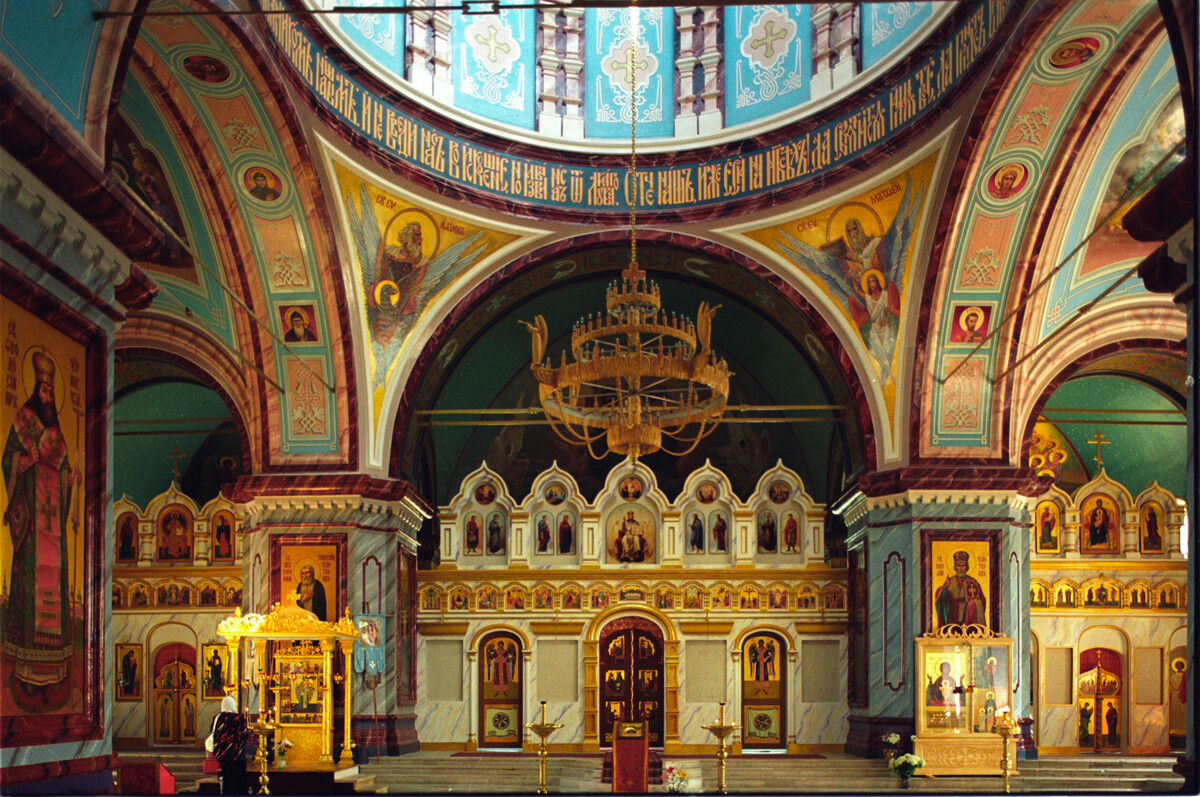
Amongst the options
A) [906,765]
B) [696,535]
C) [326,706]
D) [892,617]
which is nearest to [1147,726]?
[892,617]

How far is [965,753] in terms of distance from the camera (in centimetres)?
1670

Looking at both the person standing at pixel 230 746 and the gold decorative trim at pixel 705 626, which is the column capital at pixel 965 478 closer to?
the gold decorative trim at pixel 705 626

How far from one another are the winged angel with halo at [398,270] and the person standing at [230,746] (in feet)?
21.8

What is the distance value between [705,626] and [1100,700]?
640 cm

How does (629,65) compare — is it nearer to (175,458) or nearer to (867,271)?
(867,271)

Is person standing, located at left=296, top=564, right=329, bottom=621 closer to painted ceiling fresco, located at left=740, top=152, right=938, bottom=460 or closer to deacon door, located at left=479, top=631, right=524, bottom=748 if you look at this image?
deacon door, located at left=479, top=631, right=524, bottom=748

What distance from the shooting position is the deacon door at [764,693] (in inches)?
832

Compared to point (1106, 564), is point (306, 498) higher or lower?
higher

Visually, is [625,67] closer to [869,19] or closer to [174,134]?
[869,19]

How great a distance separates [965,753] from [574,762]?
17.8ft

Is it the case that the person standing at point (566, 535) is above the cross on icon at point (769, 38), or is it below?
below

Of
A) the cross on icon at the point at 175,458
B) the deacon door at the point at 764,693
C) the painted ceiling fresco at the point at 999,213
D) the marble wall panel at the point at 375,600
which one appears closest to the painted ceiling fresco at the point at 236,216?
the marble wall panel at the point at 375,600

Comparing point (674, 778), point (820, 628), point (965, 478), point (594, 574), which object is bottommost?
point (674, 778)

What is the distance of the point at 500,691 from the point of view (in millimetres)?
21531
